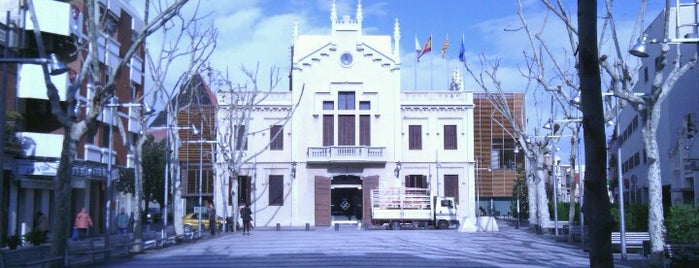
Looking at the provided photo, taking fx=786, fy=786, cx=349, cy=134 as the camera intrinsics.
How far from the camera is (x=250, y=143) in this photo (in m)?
57.7

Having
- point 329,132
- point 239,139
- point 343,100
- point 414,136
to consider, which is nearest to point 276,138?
point 239,139

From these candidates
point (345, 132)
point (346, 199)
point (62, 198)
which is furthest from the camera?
point (346, 199)

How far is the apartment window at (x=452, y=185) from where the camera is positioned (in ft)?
191

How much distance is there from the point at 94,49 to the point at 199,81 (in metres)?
25.5

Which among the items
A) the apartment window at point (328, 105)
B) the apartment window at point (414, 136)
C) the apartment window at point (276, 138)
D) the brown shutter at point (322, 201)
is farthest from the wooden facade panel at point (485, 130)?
the apartment window at point (276, 138)

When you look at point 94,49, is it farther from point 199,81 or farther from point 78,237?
point 199,81

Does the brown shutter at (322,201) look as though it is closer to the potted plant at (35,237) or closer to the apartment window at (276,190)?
the apartment window at (276,190)

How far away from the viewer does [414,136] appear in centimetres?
5838

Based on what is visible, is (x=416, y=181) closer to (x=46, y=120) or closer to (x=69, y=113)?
(x=46, y=120)

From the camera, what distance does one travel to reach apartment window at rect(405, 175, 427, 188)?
5806 centimetres

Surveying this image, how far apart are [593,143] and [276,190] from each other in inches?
2063

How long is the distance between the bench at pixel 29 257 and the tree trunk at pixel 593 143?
14.5 metres

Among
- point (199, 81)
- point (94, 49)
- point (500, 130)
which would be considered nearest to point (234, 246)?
point (94, 49)

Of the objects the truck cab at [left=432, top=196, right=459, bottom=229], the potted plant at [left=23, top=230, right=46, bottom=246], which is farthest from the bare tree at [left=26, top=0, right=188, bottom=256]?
the truck cab at [left=432, top=196, right=459, bottom=229]
